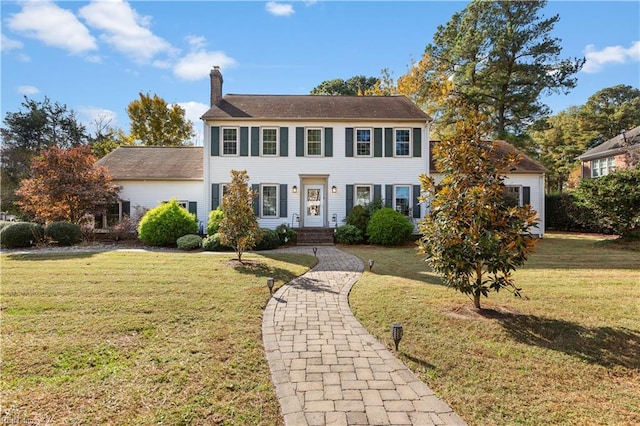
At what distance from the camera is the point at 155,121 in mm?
29531

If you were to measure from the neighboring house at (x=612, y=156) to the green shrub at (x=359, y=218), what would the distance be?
1712 centimetres

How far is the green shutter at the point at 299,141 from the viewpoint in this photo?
52.4ft

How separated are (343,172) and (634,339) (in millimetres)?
12744

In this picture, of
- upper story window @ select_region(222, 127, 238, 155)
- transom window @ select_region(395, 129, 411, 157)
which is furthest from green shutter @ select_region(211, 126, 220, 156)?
transom window @ select_region(395, 129, 411, 157)

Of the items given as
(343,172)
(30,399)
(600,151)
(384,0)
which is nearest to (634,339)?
(30,399)

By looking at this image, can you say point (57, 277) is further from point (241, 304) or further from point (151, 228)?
point (151, 228)

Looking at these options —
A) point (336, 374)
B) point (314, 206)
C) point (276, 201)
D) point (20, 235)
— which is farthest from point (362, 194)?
point (20, 235)

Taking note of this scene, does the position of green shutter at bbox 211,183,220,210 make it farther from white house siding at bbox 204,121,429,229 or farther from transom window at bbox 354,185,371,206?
transom window at bbox 354,185,371,206

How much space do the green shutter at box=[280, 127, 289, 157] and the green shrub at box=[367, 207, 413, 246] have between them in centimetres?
566

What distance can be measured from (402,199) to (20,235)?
16879 millimetres

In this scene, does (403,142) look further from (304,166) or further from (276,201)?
(276,201)

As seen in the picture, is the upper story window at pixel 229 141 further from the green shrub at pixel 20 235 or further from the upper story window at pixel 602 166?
the upper story window at pixel 602 166

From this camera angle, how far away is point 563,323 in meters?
4.90

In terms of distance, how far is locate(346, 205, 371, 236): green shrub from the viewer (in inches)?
586
